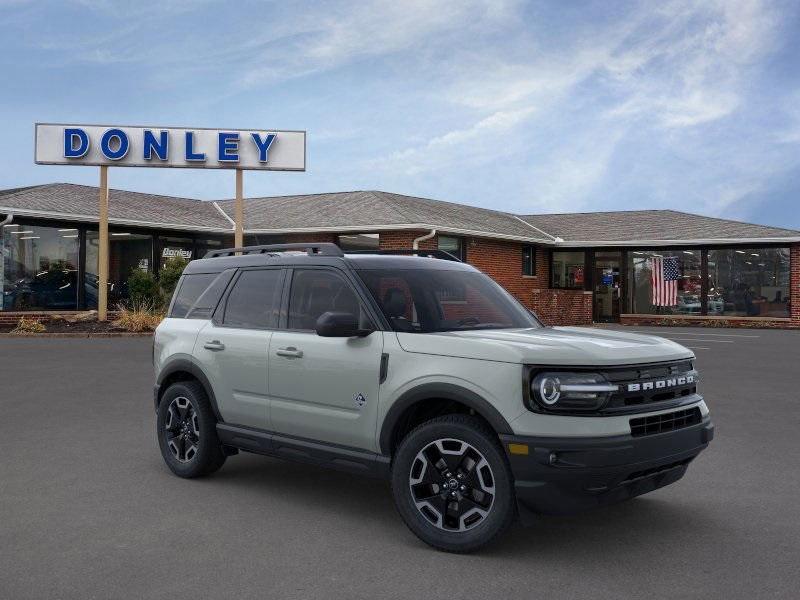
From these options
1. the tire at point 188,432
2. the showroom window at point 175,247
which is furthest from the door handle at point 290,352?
the showroom window at point 175,247

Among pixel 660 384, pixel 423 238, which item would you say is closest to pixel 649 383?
pixel 660 384

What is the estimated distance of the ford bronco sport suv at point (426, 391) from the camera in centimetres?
452

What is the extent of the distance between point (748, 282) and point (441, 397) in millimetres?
29179

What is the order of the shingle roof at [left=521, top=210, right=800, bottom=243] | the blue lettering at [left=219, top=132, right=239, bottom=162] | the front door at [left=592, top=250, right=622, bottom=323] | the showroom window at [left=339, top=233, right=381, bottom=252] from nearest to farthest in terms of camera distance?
the blue lettering at [left=219, top=132, right=239, bottom=162], the showroom window at [left=339, top=233, right=381, bottom=252], the shingle roof at [left=521, top=210, right=800, bottom=243], the front door at [left=592, top=250, right=622, bottom=323]

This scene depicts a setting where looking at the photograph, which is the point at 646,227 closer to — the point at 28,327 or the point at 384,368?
the point at 28,327

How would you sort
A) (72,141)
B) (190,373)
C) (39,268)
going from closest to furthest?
(190,373) → (72,141) → (39,268)

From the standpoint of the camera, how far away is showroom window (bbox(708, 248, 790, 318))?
30.4 metres

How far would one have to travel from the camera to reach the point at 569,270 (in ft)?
112

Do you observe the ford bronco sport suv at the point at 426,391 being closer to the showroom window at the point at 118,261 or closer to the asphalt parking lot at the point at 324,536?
→ the asphalt parking lot at the point at 324,536

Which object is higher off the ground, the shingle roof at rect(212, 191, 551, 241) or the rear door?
the shingle roof at rect(212, 191, 551, 241)

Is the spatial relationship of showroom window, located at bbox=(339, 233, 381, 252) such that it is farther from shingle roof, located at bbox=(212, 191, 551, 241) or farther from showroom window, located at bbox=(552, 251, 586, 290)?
showroom window, located at bbox=(552, 251, 586, 290)

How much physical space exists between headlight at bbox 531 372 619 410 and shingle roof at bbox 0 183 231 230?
76.5 ft

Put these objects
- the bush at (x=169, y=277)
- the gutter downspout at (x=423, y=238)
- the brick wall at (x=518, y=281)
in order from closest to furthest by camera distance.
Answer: the bush at (x=169, y=277) → the gutter downspout at (x=423, y=238) → the brick wall at (x=518, y=281)

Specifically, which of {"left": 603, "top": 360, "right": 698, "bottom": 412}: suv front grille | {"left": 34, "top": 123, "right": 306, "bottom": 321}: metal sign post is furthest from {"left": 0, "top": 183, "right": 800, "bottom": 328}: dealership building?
{"left": 603, "top": 360, "right": 698, "bottom": 412}: suv front grille
